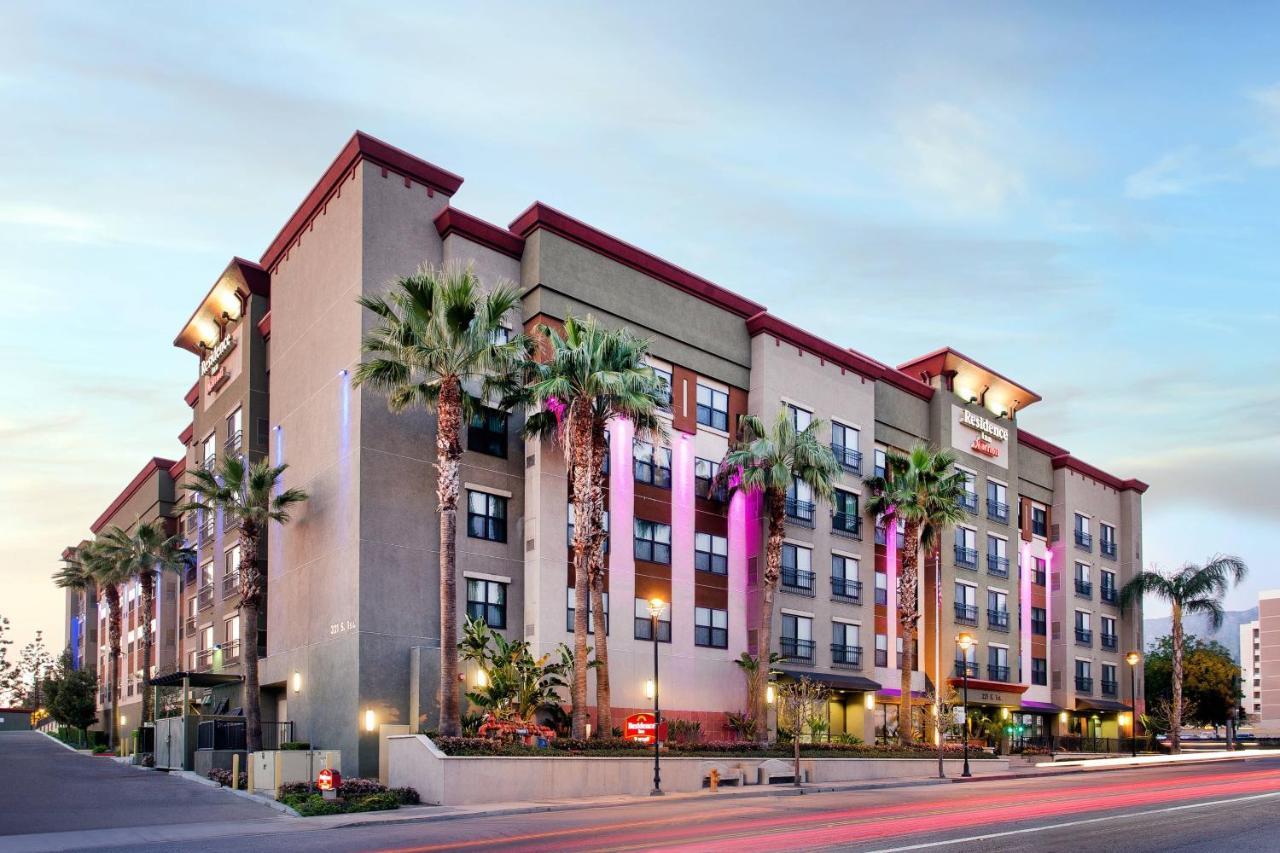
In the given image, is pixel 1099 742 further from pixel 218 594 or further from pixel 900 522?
pixel 218 594

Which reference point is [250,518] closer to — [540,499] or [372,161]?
[540,499]

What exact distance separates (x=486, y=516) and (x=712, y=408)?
12759 mm

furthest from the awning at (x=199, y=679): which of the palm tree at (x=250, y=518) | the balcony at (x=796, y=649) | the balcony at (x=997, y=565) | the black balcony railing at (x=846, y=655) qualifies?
the balcony at (x=997, y=565)

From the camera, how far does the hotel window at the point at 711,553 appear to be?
49594mm

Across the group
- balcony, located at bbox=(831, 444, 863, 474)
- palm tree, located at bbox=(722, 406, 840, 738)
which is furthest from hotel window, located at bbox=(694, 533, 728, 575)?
balcony, located at bbox=(831, 444, 863, 474)

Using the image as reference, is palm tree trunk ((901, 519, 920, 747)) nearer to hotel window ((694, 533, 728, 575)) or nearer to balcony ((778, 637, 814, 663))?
balcony ((778, 637, 814, 663))

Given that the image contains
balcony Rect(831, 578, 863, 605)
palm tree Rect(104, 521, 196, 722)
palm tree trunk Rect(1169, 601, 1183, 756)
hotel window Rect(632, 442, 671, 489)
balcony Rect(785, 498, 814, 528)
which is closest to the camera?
hotel window Rect(632, 442, 671, 489)

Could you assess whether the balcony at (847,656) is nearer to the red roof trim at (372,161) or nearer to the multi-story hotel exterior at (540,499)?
the multi-story hotel exterior at (540,499)

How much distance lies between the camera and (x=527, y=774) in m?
34.1

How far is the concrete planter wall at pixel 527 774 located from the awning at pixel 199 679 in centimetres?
1501

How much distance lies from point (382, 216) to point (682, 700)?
72.2 feet

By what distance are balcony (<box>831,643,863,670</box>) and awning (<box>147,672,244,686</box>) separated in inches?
1034

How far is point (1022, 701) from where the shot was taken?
226ft

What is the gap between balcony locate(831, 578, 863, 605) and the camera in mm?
55594
